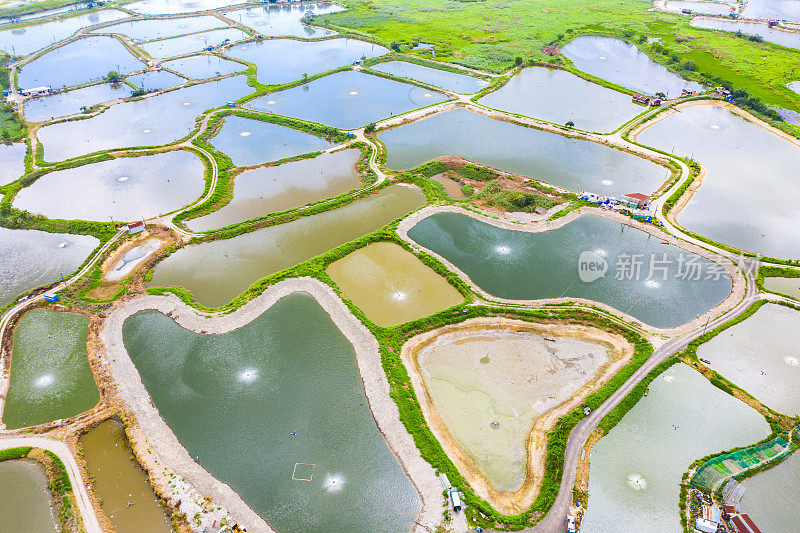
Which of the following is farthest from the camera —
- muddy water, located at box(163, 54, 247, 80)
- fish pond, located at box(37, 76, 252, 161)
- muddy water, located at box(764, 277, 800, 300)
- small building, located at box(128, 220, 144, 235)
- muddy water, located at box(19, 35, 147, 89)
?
muddy water, located at box(163, 54, 247, 80)

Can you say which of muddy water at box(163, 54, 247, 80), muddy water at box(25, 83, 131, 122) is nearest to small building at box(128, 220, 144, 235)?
muddy water at box(25, 83, 131, 122)

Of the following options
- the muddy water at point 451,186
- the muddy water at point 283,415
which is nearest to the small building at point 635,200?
the muddy water at point 451,186

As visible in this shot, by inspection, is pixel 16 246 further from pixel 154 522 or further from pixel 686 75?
pixel 686 75

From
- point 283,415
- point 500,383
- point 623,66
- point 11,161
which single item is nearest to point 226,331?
point 283,415

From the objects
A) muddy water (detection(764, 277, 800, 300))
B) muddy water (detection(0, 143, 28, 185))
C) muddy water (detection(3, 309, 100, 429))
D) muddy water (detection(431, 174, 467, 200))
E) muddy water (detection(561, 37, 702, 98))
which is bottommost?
muddy water (detection(3, 309, 100, 429))

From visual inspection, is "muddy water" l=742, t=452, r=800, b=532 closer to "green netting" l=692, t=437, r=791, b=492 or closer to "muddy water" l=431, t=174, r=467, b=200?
"green netting" l=692, t=437, r=791, b=492

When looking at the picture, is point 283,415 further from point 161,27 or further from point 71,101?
point 161,27
